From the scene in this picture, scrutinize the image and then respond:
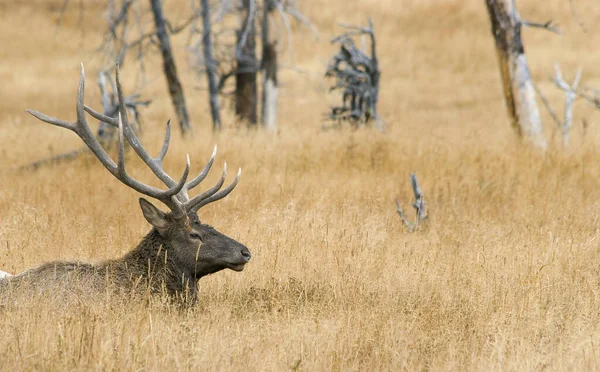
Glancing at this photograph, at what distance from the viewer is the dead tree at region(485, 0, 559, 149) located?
1211cm

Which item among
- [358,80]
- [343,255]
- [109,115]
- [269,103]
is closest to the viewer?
[343,255]

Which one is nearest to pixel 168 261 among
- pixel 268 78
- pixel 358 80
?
pixel 358 80

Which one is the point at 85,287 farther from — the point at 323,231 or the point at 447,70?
the point at 447,70

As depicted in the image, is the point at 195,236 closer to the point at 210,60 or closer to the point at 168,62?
Result: the point at 168,62

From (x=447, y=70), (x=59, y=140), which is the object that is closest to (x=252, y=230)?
(x=59, y=140)

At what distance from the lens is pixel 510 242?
770cm

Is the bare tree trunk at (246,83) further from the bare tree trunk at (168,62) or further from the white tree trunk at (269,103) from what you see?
the bare tree trunk at (168,62)

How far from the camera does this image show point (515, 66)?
40.2 feet

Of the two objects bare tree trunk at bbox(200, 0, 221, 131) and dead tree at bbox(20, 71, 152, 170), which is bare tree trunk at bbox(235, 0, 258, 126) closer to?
bare tree trunk at bbox(200, 0, 221, 131)

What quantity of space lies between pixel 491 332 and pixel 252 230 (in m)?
2.87

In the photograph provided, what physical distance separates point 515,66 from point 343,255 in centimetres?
596

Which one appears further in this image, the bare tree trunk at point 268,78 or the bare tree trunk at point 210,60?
the bare tree trunk at point 268,78

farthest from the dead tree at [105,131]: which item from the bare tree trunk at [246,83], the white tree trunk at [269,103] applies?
the white tree trunk at [269,103]

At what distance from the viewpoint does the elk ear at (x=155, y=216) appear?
624cm
